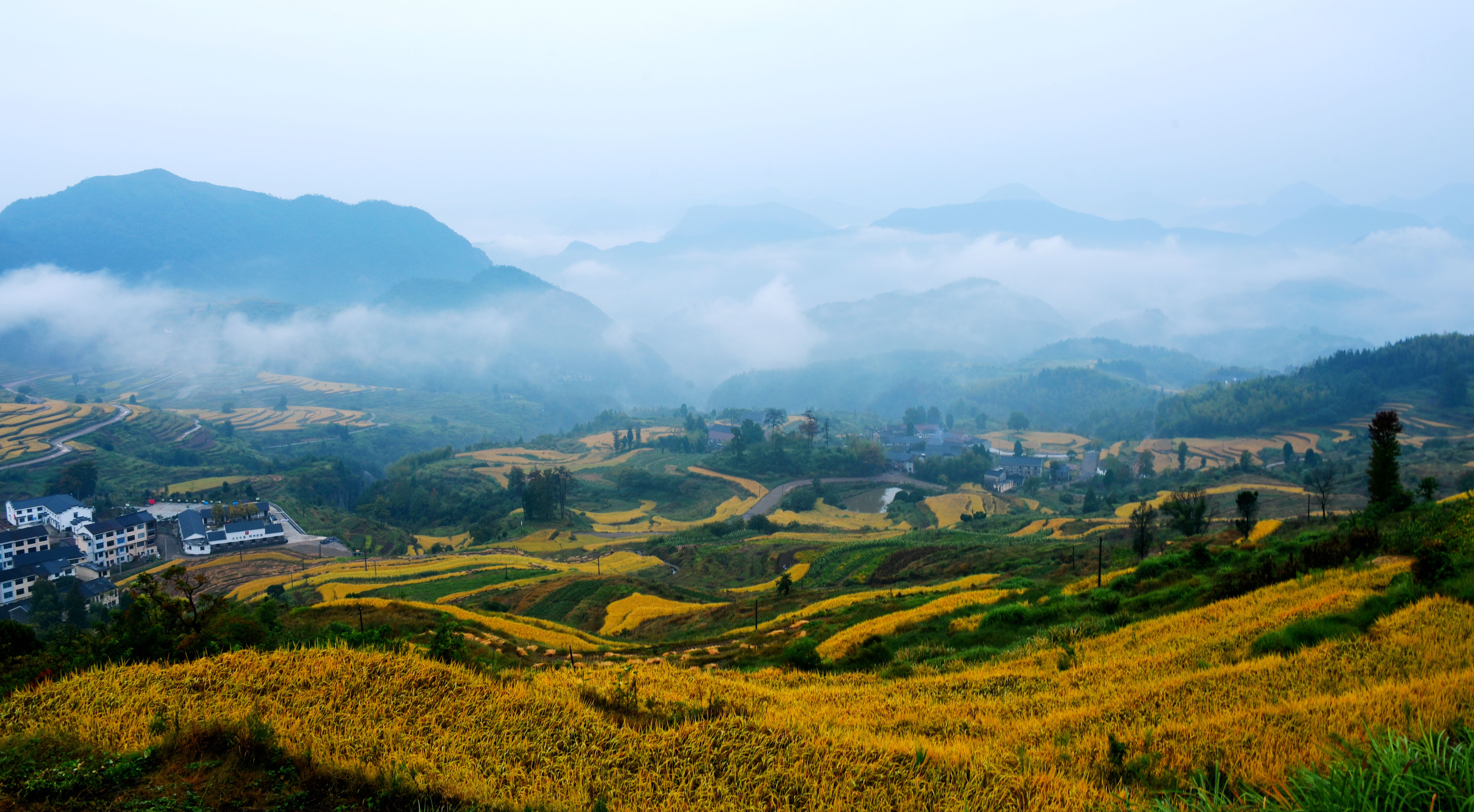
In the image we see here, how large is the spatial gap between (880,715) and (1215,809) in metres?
4.68

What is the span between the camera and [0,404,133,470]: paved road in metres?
98.7

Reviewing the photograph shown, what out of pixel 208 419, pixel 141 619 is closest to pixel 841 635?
pixel 141 619

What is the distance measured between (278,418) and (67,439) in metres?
62.4

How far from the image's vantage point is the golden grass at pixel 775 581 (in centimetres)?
4753

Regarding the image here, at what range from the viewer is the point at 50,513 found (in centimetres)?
7525

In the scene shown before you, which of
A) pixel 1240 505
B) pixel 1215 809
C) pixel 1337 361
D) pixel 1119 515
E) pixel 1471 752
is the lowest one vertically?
pixel 1119 515

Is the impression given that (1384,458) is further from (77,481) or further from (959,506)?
(77,481)

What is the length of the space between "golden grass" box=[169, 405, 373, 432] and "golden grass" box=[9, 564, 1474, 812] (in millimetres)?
184741

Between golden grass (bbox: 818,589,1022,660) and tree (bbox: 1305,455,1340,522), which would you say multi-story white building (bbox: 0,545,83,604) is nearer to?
golden grass (bbox: 818,589,1022,660)

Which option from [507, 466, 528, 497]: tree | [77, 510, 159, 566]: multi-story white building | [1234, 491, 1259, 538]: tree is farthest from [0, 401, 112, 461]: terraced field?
[1234, 491, 1259, 538]: tree

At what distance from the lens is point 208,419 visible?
6334 inches

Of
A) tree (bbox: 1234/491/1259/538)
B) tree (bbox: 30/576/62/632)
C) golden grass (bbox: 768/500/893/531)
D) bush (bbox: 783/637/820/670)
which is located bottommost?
golden grass (bbox: 768/500/893/531)

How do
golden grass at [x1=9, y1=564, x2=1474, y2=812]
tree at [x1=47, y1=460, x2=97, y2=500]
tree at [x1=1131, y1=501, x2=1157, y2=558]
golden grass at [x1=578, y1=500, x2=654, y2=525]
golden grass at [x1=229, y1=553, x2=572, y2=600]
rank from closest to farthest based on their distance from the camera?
golden grass at [x1=9, y1=564, x2=1474, y2=812], tree at [x1=1131, y1=501, x2=1157, y2=558], golden grass at [x1=229, y1=553, x2=572, y2=600], tree at [x1=47, y1=460, x2=97, y2=500], golden grass at [x1=578, y1=500, x2=654, y2=525]

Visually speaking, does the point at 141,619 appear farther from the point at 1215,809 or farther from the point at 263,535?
the point at 263,535
